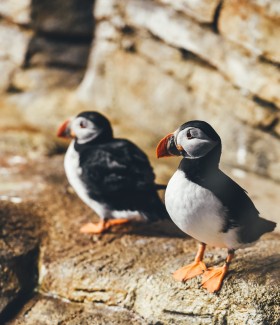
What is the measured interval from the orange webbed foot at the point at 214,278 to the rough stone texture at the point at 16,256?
52.1 inches

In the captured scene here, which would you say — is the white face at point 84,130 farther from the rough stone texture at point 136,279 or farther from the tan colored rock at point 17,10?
the tan colored rock at point 17,10

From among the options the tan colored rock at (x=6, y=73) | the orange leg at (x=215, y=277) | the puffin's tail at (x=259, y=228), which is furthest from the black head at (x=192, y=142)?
the tan colored rock at (x=6, y=73)

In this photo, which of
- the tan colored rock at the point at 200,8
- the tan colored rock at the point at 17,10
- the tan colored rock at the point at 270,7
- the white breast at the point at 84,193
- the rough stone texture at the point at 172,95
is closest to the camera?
the white breast at the point at 84,193

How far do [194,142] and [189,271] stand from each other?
0.89m

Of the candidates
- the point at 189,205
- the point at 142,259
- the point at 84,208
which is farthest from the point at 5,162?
the point at 189,205

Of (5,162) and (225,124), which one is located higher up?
(225,124)

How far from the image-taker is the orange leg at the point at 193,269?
3949 millimetres

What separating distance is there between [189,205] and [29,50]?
16.0ft

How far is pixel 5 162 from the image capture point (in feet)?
20.4

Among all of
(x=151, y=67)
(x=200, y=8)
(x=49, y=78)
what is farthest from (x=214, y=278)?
(x=49, y=78)

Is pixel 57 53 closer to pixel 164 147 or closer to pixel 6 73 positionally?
pixel 6 73

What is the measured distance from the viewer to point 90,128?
4.77 m

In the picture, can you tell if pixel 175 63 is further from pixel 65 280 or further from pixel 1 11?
pixel 65 280

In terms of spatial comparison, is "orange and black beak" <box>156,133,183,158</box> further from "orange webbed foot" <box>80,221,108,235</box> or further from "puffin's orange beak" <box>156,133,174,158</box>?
"orange webbed foot" <box>80,221,108,235</box>
